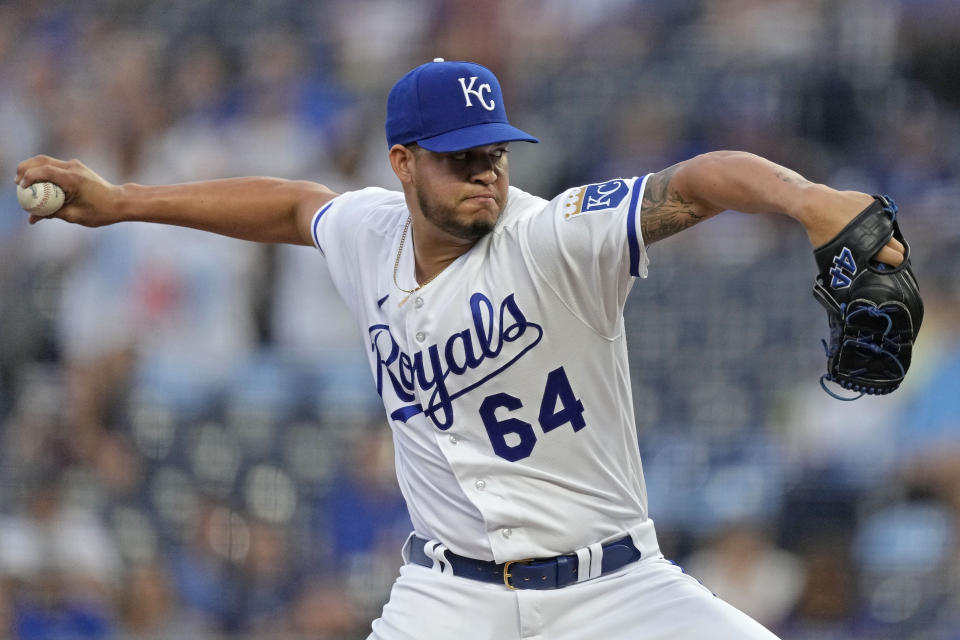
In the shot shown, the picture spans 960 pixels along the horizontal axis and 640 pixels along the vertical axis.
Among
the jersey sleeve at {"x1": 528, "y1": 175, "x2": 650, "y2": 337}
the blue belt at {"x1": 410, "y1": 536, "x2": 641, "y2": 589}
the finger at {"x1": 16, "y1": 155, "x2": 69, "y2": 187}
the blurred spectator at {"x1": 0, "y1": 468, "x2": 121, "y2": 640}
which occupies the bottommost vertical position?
the blurred spectator at {"x1": 0, "y1": 468, "x2": 121, "y2": 640}

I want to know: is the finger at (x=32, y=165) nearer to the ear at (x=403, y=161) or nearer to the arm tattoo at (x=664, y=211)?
the ear at (x=403, y=161)

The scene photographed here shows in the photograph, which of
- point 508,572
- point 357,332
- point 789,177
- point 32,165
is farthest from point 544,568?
point 357,332

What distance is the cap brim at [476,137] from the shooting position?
10.8ft

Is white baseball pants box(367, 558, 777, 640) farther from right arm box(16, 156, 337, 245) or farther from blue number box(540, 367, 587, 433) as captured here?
right arm box(16, 156, 337, 245)

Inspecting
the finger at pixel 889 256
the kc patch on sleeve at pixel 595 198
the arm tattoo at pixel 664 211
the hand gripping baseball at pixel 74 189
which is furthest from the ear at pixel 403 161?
the finger at pixel 889 256

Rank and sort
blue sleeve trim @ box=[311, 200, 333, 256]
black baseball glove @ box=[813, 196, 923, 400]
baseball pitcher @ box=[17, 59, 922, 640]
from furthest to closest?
1. blue sleeve trim @ box=[311, 200, 333, 256]
2. baseball pitcher @ box=[17, 59, 922, 640]
3. black baseball glove @ box=[813, 196, 923, 400]

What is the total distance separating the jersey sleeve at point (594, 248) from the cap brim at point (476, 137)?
215 millimetres

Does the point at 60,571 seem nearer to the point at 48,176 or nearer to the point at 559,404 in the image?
the point at 48,176

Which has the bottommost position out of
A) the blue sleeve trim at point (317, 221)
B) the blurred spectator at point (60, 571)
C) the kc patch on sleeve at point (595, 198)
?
the blurred spectator at point (60, 571)

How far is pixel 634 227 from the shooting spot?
2.97m

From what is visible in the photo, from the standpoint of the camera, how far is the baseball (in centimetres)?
366

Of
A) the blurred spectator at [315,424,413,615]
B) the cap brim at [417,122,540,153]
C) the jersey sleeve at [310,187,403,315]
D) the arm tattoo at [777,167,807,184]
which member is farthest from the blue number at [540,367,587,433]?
the blurred spectator at [315,424,413,615]

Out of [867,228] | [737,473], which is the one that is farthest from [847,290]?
[737,473]

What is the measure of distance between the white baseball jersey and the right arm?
63 cm
